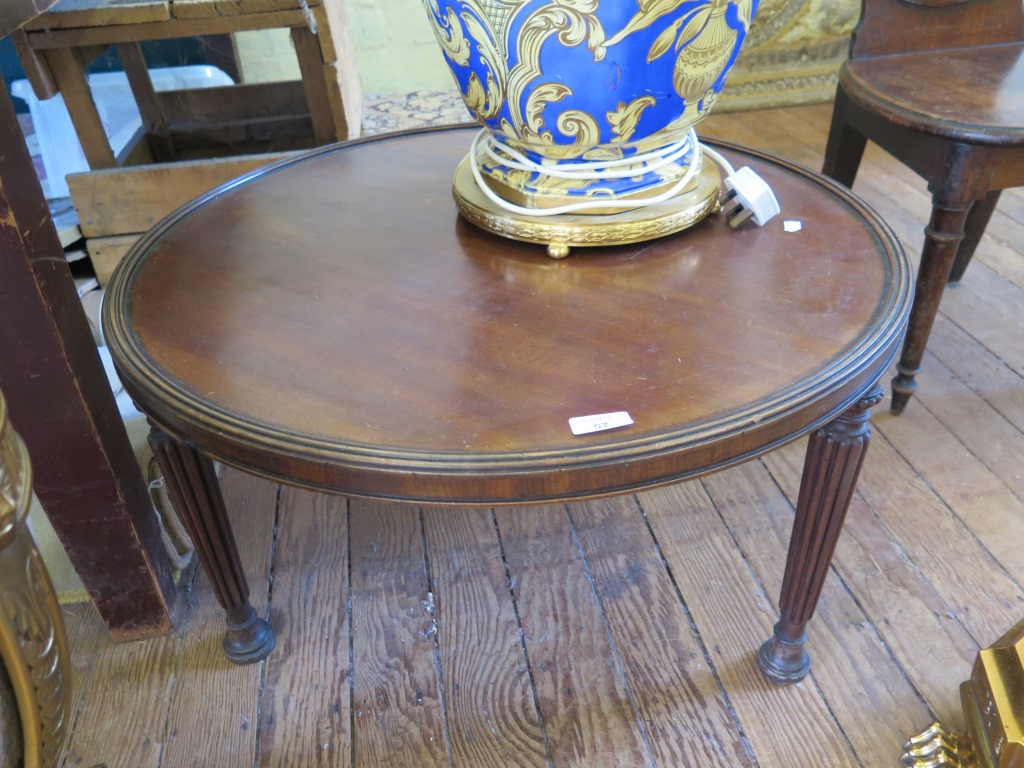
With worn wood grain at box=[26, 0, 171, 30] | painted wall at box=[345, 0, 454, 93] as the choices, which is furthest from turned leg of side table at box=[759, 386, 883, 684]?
painted wall at box=[345, 0, 454, 93]

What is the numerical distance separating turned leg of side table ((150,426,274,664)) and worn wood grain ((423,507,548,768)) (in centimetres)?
24

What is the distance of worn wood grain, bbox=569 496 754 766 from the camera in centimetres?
99

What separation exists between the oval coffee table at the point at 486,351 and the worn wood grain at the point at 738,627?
0.13ft

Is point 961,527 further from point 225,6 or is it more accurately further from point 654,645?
point 225,6

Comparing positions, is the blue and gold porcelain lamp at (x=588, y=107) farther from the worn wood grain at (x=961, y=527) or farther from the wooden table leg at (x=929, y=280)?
the worn wood grain at (x=961, y=527)

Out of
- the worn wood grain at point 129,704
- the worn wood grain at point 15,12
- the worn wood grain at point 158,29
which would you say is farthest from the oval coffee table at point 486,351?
the worn wood grain at point 158,29

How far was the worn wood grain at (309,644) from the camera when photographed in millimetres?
1008

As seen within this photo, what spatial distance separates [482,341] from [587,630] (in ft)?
1.71

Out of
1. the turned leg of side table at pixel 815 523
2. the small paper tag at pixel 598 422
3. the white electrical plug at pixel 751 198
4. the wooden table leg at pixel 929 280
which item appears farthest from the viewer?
the wooden table leg at pixel 929 280

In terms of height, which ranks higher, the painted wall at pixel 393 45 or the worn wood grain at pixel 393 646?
the painted wall at pixel 393 45

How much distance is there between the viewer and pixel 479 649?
3.64 ft

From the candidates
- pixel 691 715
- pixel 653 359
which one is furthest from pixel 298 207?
pixel 691 715

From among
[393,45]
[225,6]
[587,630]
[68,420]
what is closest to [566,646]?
[587,630]

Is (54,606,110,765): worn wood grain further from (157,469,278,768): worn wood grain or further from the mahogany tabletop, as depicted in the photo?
the mahogany tabletop
